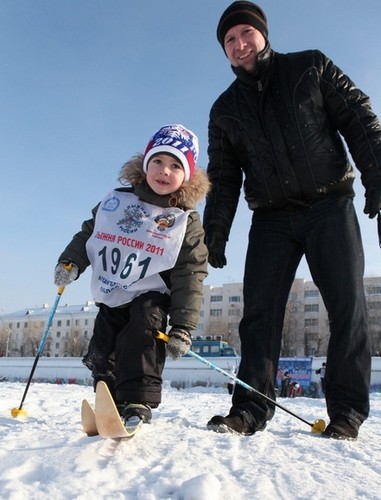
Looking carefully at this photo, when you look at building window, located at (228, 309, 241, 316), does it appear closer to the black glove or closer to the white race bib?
the black glove

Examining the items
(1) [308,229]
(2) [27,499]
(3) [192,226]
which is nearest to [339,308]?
(1) [308,229]

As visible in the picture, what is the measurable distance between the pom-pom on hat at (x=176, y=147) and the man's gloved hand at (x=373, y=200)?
104cm

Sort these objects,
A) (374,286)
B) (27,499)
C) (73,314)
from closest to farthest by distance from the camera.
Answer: (27,499), (374,286), (73,314)

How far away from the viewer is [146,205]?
112 inches

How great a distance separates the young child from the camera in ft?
7.82

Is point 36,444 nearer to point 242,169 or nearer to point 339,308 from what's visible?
point 339,308

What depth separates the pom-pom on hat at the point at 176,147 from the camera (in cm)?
293

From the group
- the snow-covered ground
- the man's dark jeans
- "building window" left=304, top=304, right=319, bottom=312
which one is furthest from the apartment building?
the snow-covered ground

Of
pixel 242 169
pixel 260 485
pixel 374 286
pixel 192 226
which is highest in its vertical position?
pixel 374 286

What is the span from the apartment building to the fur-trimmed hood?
40.6 metres

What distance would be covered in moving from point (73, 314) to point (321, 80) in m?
70.2

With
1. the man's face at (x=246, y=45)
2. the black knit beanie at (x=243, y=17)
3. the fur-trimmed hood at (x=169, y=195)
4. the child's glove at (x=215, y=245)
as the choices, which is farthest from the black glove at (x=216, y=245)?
the black knit beanie at (x=243, y=17)

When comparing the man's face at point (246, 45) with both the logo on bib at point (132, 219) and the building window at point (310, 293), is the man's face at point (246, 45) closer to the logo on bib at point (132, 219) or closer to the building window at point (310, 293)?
the logo on bib at point (132, 219)

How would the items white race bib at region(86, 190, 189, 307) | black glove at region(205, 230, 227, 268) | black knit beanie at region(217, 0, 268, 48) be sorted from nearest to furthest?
white race bib at region(86, 190, 189, 307) → black knit beanie at region(217, 0, 268, 48) → black glove at region(205, 230, 227, 268)
